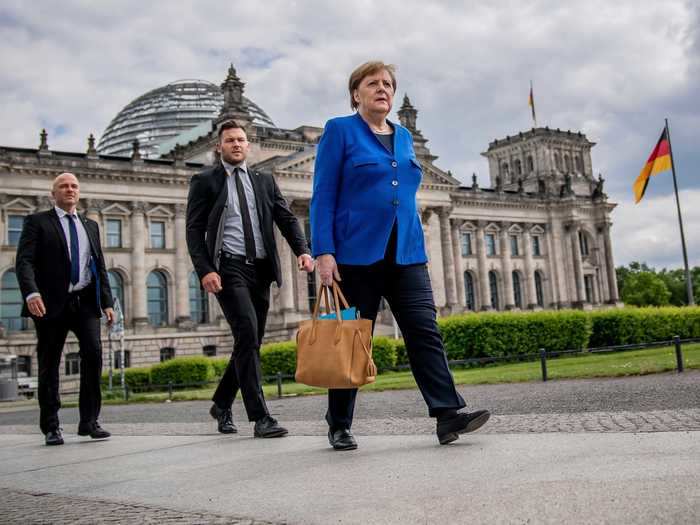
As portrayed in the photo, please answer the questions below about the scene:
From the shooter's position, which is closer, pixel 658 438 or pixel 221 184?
pixel 658 438

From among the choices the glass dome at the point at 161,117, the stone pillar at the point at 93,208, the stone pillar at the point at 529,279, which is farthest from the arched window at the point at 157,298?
the stone pillar at the point at 529,279

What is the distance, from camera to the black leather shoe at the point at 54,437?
7.70 m

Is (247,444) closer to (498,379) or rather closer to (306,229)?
(498,379)

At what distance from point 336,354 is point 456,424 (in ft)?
3.23

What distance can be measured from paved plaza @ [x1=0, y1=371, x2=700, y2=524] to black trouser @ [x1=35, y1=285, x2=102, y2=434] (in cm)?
91

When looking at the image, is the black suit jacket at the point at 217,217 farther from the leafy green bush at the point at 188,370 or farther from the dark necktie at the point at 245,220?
the leafy green bush at the point at 188,370

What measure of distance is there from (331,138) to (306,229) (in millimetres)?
49113

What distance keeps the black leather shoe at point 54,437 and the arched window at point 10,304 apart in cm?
3948

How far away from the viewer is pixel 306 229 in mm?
54750

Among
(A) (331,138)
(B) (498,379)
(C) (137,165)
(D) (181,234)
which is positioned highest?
(C) (137,165)

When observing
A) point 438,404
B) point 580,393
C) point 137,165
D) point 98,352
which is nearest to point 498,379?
point 580,393

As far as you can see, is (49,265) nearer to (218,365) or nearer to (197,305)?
(218,365)

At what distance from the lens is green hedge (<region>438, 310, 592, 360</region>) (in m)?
29.9

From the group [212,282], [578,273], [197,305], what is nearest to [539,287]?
[578,273]
